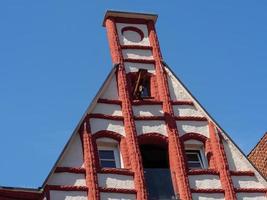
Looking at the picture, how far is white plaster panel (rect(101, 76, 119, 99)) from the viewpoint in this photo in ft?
66.3

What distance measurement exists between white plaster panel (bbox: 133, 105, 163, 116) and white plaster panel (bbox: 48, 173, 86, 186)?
3.03 meters

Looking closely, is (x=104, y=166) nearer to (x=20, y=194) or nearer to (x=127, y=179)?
(x=127, y=179)

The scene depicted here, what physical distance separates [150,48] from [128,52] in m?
0.82

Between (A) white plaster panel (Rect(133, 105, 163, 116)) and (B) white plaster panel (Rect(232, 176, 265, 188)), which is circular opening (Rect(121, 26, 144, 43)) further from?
(B) white plaster panel (Rect(232, 176, 265, 188))

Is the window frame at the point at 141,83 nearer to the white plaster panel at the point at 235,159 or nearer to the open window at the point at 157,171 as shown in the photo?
the open window at the point at 157,171

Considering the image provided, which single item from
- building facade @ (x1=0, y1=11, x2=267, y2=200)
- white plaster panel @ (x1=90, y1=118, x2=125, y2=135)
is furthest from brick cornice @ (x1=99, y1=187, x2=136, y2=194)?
white plaster panel @ (x1=90, y1=118, x2=125, y2=135)

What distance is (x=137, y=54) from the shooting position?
21.9 m

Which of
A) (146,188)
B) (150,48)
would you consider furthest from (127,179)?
(150,48)

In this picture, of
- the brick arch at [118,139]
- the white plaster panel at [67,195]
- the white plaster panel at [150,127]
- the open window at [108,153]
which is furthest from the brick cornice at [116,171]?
the white plaster panel at [150,127]

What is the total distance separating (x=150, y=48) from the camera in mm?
22281

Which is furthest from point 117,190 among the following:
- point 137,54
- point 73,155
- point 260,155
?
point 260,155

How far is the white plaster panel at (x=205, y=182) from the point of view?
61.6ft

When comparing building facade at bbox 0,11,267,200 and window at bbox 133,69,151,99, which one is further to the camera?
window at bbox 133,69,151,99

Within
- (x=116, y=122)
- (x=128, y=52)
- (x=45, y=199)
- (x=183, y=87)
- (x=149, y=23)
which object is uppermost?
(x=149, y=23)
